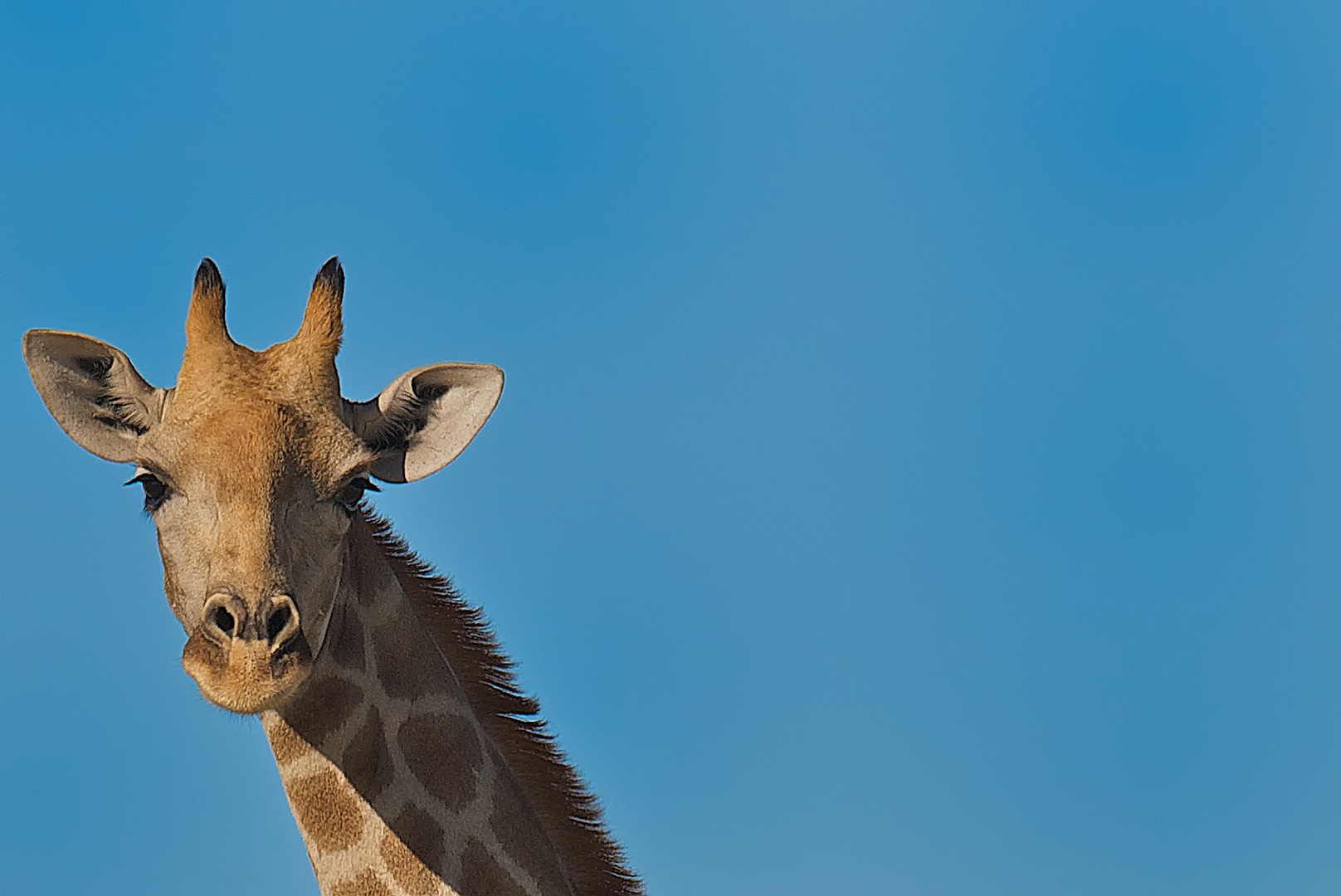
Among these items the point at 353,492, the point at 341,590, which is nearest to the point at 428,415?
the point at 353,492

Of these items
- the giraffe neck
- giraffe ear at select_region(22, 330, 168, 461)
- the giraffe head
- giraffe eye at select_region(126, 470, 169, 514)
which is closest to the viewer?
the giraffe head

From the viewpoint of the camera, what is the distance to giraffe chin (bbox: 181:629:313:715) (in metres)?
7.89

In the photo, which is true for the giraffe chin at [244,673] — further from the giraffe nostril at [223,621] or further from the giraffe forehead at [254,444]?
the giraffe forehead at [254,444]

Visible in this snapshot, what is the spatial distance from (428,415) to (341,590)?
122cm

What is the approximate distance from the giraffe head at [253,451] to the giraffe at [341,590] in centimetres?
1

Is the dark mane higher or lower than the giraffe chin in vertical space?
higher

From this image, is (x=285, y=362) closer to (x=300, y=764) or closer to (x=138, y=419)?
(x=138, y=419)

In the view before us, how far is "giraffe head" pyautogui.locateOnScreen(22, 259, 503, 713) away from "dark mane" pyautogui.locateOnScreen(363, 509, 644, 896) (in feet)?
3.20

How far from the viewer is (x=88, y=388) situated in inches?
375

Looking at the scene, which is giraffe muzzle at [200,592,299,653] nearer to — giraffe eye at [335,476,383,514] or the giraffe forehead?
the giraffe forehead

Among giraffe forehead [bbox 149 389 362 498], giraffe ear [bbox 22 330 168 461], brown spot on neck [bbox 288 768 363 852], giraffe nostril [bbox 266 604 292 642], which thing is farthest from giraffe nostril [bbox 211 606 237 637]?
giraffe ear [bbox 22 330 168 461]

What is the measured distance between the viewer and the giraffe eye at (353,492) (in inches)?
350

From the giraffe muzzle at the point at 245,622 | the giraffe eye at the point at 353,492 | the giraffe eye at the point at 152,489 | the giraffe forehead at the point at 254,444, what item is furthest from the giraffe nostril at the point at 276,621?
the giraffe eye at the point at 152,489

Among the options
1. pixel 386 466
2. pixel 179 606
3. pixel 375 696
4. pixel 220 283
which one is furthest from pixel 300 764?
pixel 220 283
